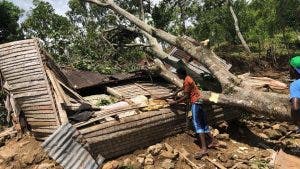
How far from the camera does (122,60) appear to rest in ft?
53.5

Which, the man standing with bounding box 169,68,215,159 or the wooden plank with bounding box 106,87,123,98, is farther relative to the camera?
the wooden plank with bounding box 106,87,123,98

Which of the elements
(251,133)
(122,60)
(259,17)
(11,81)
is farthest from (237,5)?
(11,81)

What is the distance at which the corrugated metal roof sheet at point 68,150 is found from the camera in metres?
7.17

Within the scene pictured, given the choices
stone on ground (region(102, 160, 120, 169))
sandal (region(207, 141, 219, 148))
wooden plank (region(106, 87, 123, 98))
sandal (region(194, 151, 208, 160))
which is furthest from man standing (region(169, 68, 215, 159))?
wooden plank (region(106, 87, 123, 98))

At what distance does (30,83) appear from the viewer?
27.2 feet

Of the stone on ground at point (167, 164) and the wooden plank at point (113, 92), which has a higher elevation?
the wooden plank at point (113, 92)

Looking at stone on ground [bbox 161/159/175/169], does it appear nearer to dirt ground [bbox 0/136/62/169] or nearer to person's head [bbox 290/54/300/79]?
dirt ground [bbox 0/136/62/169]

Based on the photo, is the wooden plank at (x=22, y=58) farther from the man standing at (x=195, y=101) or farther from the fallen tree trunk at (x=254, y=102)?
the fallen tree trunk at (x=254, y=102)

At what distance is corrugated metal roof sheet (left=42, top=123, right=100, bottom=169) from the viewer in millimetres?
7168

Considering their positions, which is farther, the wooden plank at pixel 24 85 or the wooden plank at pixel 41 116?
the wooden plank at pixel 24 85

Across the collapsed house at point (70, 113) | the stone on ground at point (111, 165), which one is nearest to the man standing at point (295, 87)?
the stone on ground at point (111, 165)

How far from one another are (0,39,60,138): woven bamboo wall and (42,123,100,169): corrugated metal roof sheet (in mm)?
633

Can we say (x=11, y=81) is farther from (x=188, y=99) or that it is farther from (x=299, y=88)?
(x=299, y=88)

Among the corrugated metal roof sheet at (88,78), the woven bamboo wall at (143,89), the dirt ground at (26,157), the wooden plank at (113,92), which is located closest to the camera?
the dirt ground at (26,157)
